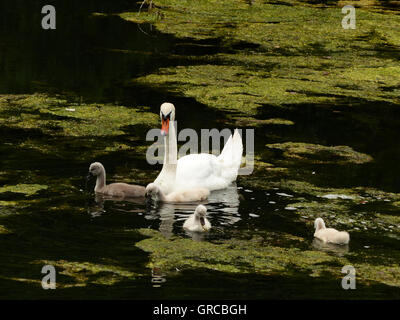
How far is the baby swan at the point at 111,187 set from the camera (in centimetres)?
1161

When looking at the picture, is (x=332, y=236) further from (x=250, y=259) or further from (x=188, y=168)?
(x=188, y=168)

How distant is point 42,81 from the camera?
16812mm

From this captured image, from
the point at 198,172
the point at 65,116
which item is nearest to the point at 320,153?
the point at 198,172

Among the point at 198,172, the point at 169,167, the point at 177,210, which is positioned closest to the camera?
the point at 177,210

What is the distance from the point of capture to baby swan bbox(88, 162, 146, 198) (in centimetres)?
1161

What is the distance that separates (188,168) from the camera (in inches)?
493

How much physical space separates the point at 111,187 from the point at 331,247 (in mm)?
2721

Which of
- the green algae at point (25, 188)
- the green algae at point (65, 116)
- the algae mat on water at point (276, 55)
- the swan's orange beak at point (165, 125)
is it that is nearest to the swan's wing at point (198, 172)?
the swan's orange beak at point (165, 125)

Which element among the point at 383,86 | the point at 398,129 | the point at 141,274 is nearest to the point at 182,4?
the point at 383,86

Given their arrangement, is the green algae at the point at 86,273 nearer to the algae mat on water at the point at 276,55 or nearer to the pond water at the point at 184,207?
the pond water at the point at 184,207

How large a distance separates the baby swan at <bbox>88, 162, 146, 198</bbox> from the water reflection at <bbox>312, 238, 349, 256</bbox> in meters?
2.21

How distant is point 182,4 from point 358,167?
10.5 m

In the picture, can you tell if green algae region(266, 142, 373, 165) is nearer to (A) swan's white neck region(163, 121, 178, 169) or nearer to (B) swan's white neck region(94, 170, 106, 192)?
(A) swan's white neck region(163, 121, 178, 169)

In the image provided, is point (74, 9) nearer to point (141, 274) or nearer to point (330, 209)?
point (330, 209)
